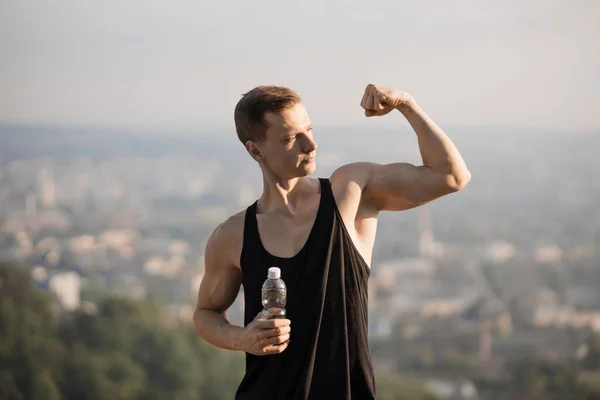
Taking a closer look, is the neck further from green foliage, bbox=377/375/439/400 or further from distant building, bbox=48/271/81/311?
distant building, bbox=48/271/81/311

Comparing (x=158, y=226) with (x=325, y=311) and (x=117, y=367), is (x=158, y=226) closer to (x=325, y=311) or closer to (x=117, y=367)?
(x=117, y=367)

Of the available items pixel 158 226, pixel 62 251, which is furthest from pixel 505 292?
pixel 62 251

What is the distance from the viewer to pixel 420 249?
2217 centimetres

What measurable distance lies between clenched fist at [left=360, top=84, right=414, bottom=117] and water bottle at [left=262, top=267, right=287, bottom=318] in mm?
388

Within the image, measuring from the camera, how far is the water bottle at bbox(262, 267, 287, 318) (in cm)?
214

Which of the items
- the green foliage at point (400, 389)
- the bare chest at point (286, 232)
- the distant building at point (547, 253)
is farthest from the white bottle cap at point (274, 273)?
the distant building at point (547, 253)

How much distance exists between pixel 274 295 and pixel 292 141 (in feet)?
1.09

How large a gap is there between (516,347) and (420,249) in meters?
2.82

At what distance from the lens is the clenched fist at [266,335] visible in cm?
213

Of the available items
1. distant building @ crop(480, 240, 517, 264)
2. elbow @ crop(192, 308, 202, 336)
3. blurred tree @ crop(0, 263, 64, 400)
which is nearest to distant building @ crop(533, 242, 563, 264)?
distant building @ crop(480, 240, 517, 264)

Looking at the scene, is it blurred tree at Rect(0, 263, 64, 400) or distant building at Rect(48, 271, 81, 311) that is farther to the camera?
distant building at Rect(48, 271, 81, 311)

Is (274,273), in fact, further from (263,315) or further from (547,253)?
(547,253)

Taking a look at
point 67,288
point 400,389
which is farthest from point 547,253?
point 67,288

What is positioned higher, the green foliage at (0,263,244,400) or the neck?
the neck
